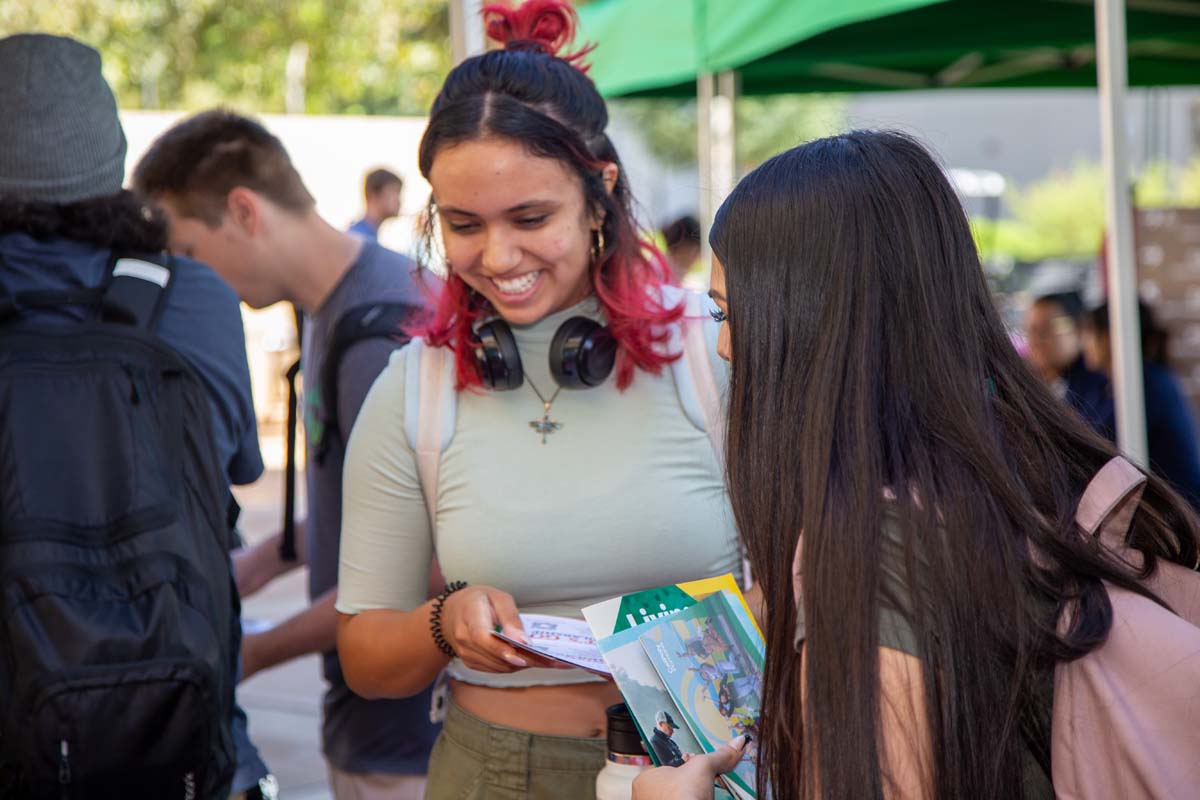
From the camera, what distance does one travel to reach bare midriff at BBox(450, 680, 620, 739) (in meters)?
2.02

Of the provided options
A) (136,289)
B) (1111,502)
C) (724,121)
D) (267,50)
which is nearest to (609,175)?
(136,289)

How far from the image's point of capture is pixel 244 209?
3.00 metres

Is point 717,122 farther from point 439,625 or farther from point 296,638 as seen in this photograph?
point 439,625

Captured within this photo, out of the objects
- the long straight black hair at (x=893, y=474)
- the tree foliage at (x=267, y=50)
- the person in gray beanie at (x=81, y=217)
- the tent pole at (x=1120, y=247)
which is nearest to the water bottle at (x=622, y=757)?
the long straight black hair at (x=893, y=474)

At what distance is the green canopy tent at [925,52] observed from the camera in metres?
3.81

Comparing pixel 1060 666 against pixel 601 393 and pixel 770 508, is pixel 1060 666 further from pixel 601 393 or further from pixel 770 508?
pixel 601 393

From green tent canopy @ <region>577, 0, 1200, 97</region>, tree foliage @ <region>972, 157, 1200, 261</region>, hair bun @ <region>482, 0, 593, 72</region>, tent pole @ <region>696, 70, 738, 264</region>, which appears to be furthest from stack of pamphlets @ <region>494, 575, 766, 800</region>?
tree foliage @ <region>972, 157, 1200, 261</region>

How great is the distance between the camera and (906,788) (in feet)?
4.13

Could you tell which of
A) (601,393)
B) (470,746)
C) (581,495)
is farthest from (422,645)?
(601,393)

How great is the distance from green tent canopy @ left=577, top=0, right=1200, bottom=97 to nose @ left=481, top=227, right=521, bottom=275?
7.70 feet

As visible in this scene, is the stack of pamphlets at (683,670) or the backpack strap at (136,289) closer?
the stack of pamphlets at (683,670)

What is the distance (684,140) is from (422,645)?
26516 mm

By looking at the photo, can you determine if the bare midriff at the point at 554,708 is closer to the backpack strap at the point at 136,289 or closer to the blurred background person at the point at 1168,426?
the backpack strap at the point at 136,289

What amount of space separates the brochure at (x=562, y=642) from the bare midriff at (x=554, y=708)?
6.3 inches
